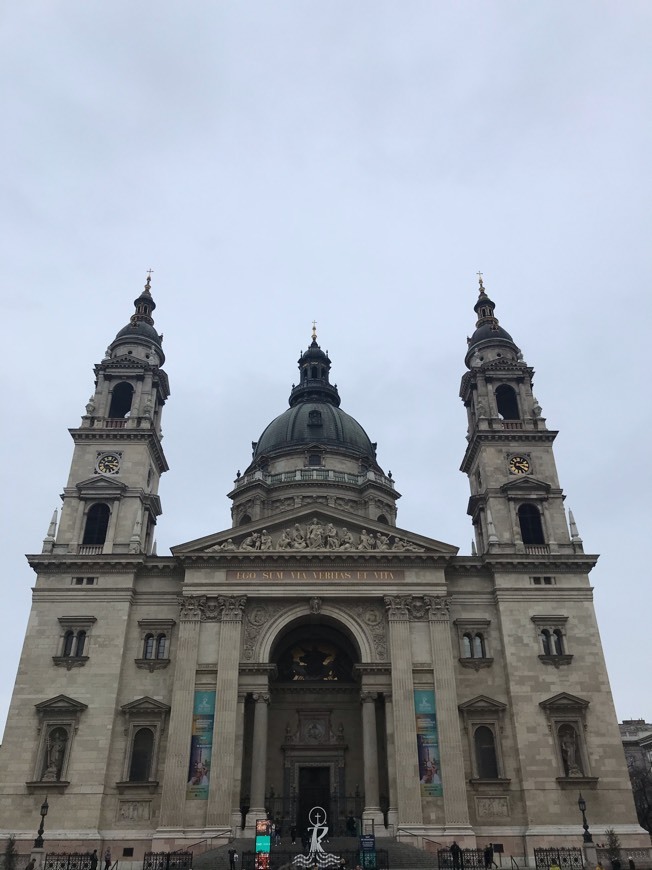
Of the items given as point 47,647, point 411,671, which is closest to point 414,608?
point 411,671

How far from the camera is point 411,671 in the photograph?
38.8 m

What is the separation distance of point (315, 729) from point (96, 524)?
17.3 m

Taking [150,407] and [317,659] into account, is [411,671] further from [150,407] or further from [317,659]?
[150,407]

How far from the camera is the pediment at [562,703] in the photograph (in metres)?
38.3

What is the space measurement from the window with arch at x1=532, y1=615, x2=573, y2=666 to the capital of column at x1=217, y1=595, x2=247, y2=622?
15828 millimetres

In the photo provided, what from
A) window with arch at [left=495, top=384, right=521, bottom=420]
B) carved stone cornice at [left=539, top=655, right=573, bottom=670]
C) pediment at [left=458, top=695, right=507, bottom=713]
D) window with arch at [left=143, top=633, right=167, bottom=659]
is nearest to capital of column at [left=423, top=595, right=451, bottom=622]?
pediment at [left=458, top=695, right=507, bottom=713]

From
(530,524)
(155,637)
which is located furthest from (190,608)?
(530,524)

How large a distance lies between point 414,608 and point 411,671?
3.37 metres

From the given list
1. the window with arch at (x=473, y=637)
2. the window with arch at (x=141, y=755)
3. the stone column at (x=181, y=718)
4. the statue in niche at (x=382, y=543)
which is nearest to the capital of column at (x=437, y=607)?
the window with arch at (x=473, y=637)

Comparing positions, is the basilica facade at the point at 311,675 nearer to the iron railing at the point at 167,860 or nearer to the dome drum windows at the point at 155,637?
the dome drum windows at the point at 155,637

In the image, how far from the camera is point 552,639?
133 feet

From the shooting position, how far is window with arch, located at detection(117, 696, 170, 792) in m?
37.2

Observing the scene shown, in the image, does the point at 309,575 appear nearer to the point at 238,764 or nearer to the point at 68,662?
the point at 238,764

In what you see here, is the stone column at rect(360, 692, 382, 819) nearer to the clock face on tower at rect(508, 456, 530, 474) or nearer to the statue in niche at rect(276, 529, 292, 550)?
the statue in niche at rect(276, 529, 292, 550)
